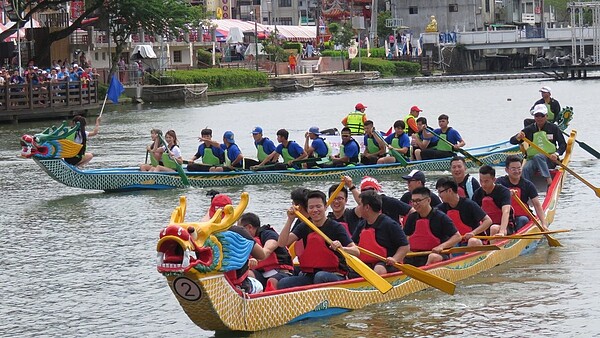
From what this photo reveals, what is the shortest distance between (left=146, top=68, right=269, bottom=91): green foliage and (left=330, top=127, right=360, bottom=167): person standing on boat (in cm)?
3828

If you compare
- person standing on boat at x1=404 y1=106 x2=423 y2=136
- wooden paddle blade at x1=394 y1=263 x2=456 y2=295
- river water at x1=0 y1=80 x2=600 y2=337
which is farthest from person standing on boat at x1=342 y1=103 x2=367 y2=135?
wooden paddle blade at x1=394 y1=263 x2=456 y2=295

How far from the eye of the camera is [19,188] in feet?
90.2

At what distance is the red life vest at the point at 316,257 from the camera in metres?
13.2

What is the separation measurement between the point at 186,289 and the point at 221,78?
56.3 meters

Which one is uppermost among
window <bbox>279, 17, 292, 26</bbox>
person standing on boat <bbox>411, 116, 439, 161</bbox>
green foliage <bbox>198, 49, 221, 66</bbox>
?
window <bbox>279, 17, 292, 26</bbox>

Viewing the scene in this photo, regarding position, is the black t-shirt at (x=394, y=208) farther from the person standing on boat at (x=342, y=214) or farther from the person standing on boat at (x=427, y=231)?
the person standing on boat at (x=342, y=214)

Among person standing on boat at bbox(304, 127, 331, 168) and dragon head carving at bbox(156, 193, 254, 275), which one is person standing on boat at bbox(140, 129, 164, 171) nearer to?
person standing on boat at bbox(304, 127, 331, 168)

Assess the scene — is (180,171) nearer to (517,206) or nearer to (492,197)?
(517,206)

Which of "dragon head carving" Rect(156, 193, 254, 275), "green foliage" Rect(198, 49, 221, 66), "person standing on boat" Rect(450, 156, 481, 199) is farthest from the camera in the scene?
"green foliage" Rect(198, 49, 221, 66)

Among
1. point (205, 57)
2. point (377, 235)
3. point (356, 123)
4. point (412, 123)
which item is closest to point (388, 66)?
point (205, 57)

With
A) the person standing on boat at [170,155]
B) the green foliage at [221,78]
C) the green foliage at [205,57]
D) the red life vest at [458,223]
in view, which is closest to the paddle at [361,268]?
the red life vest at [458,223]

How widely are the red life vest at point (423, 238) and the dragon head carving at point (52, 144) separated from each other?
39.0ft

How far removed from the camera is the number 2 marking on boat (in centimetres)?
1133

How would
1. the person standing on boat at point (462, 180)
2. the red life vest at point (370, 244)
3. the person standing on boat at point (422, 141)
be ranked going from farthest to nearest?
1. the person standing on boat at point (422, 141)
2. the person standing on boat at point (462, 180)
3. the red life vest at point (370, 244)
